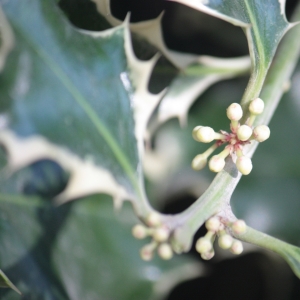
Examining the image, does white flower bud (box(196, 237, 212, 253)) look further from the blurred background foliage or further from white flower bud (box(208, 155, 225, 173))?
the blurred background foliage

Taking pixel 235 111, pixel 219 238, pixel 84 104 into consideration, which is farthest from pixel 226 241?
pixel 84 104

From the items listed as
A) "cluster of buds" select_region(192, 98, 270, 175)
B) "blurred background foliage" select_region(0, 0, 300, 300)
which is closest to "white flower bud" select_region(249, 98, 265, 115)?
"cluster of buds" select_region(192, 98, 270, 175)

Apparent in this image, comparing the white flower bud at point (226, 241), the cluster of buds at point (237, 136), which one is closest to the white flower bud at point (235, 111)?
the cluster of buds at point (237, 136)

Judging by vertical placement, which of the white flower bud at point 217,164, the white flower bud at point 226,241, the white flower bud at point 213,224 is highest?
the white flower bud at point 217,164

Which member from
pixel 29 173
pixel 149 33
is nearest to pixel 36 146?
pixel 29 173

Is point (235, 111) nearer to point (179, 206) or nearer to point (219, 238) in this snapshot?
point (219, 238)

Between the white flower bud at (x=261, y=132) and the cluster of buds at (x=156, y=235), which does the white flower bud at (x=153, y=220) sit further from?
the white flower bud at (x=261, y=132)

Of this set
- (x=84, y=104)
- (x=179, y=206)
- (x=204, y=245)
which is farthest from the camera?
(x=179, y=206)
